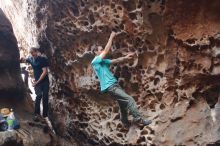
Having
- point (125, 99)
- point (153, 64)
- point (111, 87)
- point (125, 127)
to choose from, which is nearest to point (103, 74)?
point (111, 87)

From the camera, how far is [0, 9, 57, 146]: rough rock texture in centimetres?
824

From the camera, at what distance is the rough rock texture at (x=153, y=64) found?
22.3ft

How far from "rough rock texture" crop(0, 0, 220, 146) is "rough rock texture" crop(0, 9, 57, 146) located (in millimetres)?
915

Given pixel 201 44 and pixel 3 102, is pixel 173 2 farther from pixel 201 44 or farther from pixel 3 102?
pixel 3 102

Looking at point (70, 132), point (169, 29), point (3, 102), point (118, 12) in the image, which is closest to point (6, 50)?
point (3, 102)

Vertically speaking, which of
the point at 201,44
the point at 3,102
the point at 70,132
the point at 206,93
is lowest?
the point at 70,132

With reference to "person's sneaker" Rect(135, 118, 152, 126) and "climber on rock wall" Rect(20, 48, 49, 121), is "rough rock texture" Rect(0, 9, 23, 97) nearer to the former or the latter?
"climber on rock wall" Rect(20, 48, 49, 121)

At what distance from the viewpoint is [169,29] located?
276 inches

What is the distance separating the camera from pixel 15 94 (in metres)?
9.30

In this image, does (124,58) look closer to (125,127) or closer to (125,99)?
(125,99)

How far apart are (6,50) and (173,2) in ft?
14.3

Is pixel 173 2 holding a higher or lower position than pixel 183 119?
higher

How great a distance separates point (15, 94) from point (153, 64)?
3.77m

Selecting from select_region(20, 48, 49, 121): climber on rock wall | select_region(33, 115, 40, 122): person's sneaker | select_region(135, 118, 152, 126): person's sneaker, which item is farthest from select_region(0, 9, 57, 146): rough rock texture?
select_region(135, 118, 152, 126): person's sneaker
